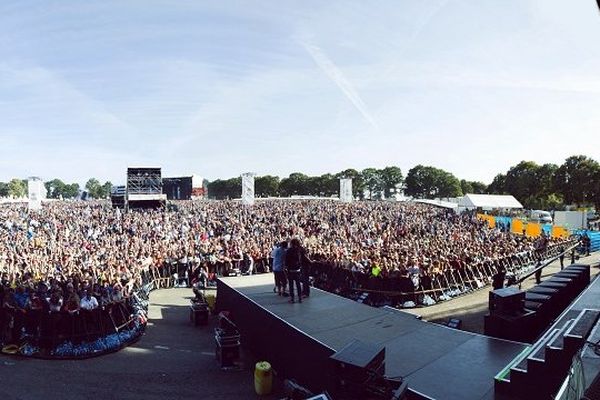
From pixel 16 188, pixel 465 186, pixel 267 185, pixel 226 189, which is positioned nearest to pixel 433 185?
pixel 465 186

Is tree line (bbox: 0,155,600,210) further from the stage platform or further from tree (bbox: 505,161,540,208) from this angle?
the stage platform

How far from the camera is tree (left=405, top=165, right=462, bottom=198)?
117 meters

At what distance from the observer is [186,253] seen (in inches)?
805

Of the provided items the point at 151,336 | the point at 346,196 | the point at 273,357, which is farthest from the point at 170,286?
→ the point at 346,196

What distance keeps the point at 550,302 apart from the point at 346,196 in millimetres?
39250

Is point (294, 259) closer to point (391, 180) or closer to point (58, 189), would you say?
point (391, 180)

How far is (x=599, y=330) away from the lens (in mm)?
5883

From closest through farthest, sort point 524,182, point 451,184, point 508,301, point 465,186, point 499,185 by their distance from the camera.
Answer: point 508,301
point 524,182
point 499,185
point 451,184
point 465,186

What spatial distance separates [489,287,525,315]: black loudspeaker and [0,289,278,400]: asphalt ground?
4.88 meters

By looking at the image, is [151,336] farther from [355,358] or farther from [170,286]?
[355,358]

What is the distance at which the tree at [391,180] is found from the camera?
451 ft

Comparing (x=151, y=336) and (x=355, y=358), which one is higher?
(x=355, y=358)

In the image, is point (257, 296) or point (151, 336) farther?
point (151, 336)

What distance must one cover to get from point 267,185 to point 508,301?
129m
